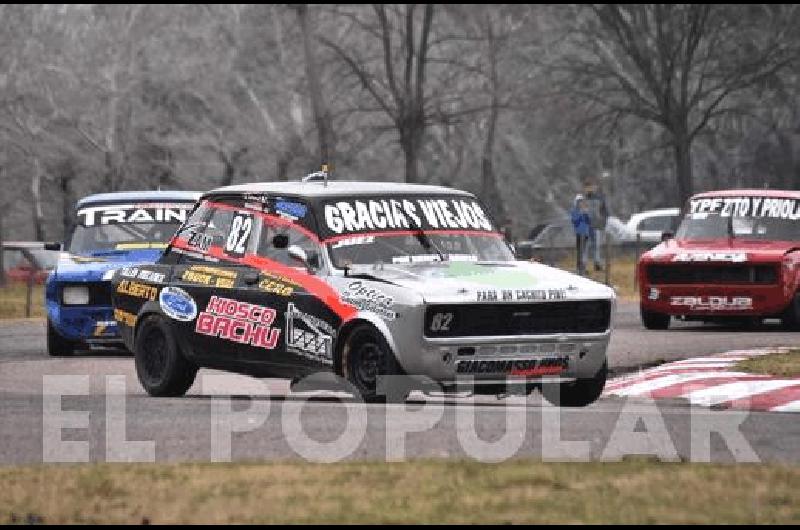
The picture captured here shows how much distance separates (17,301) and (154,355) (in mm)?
20596

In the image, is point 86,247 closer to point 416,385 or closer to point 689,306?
point 689,306

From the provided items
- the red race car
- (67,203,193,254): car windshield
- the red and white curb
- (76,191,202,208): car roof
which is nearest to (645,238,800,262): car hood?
the red race car

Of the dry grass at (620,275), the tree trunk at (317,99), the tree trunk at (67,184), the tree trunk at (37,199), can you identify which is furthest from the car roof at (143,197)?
the tree trunk at (37,199)

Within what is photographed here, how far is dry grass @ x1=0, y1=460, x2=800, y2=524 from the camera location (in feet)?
29.3

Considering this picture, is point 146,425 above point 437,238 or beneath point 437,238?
beneath

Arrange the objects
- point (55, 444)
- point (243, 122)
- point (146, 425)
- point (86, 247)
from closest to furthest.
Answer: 1. point (55, 444)
2. point (146, 425)
3. point (86, 247)
4. point (243, 122)

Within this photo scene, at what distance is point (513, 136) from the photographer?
72.4 m

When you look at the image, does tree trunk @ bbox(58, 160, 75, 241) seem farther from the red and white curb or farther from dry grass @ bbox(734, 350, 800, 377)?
the red and white curb

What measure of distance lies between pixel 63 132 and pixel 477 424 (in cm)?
5023

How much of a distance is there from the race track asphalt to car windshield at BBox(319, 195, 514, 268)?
1.00 m

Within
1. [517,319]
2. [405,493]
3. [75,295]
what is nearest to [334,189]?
[517,319]

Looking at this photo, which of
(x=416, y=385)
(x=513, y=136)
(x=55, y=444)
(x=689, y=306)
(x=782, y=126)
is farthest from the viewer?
(x=513, y=136)

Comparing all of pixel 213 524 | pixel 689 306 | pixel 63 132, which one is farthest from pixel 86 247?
pixel 63 132

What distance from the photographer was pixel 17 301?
35844 millimetres
